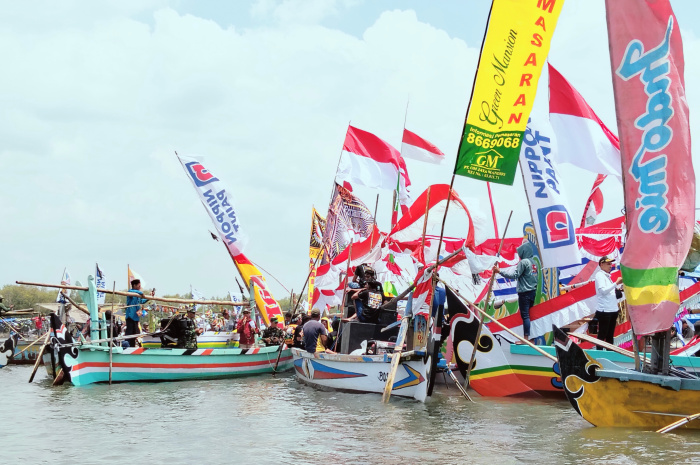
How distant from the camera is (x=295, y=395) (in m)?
16.3

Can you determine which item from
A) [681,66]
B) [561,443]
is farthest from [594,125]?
[561,443]

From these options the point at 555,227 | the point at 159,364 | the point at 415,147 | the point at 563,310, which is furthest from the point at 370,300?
the point at 415,147

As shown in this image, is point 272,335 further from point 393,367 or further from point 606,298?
point 606,298

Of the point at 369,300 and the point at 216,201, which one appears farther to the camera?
the point at 216,201

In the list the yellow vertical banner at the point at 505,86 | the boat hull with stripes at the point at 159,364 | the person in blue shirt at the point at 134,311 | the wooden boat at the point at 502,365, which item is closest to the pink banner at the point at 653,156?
the yellow vertical banner at the point at 505,86

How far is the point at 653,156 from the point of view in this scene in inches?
409

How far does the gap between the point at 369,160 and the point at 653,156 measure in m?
13.8

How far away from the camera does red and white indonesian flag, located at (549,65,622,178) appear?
15828mm

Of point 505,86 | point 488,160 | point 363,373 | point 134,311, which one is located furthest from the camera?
point 134,311

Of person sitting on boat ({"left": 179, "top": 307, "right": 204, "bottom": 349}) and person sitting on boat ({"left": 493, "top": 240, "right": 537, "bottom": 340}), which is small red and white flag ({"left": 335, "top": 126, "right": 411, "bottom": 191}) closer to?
person sitting on boat ({"left": 179, "top": 307, "right": 204, "bottom": 349})

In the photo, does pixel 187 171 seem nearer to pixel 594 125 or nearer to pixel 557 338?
pixel 594 125

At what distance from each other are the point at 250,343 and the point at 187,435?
1286cm

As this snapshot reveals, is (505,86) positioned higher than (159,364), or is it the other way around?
(505,86)

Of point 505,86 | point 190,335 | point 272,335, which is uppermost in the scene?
point 505,86
